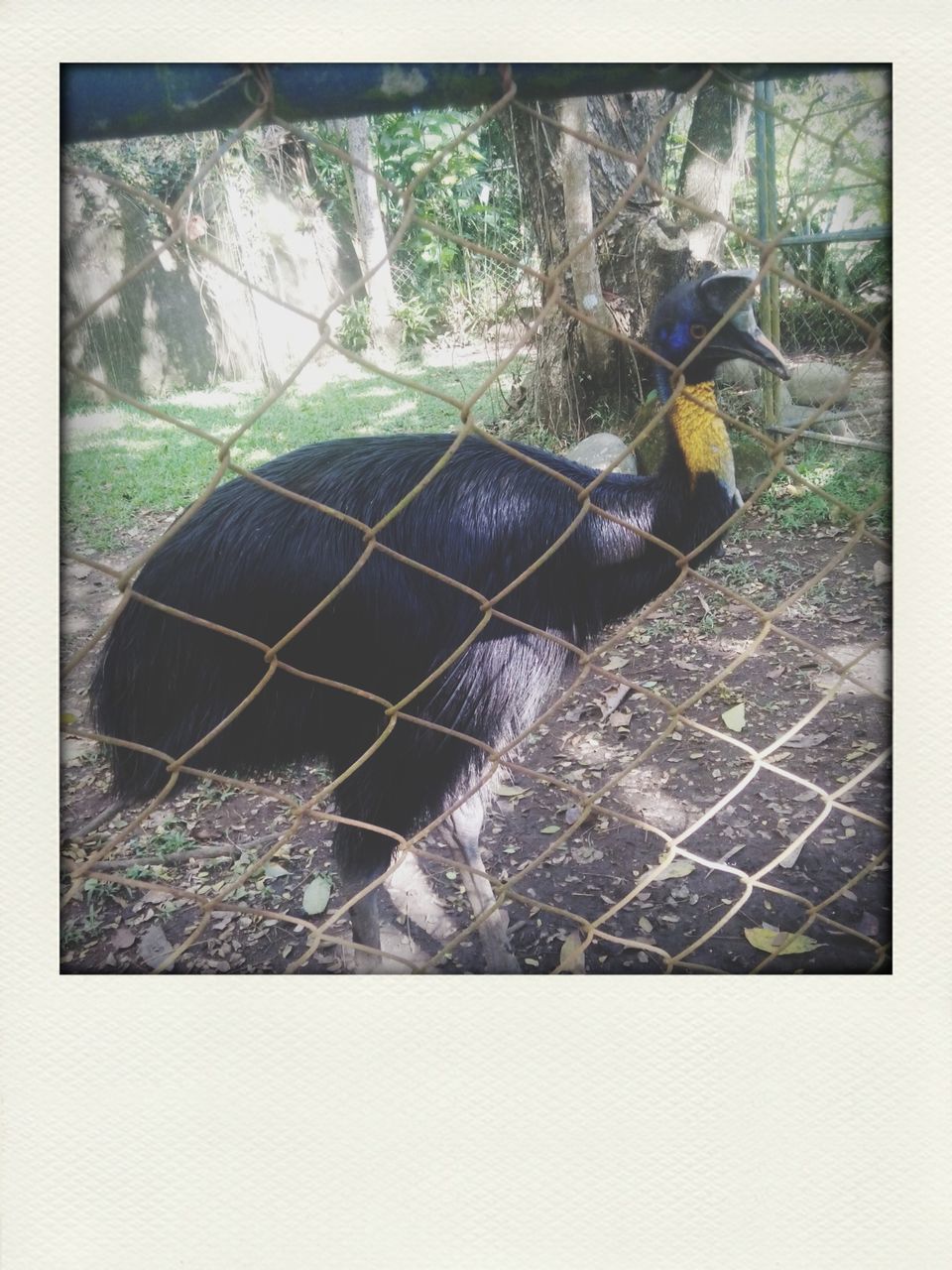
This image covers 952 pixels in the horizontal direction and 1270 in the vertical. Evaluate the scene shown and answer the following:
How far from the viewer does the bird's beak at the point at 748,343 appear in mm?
1263

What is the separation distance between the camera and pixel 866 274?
1096 millimetres

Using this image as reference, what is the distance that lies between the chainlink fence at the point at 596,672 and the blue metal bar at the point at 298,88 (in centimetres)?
3

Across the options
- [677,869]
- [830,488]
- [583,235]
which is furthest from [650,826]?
[583,235]

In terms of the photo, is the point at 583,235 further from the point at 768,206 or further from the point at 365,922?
the point at 365,922

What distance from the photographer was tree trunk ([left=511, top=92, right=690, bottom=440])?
1166mm

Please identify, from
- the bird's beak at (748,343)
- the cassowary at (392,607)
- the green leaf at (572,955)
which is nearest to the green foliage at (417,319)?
the cassowary at (392,607)

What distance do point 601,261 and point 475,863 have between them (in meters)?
0.80

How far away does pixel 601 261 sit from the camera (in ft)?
4.09

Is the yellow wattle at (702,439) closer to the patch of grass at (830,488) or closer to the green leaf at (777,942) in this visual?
the patch of grass at (830,488)

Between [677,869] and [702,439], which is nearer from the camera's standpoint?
[677,869]
